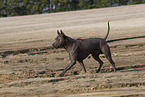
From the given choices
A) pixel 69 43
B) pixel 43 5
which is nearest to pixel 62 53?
pixel 69 43

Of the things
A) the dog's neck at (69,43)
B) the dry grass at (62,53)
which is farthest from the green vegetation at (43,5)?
the dog's neck at (69,43)

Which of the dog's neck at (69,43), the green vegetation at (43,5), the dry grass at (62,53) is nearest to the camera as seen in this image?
the dry grass at (62,53)

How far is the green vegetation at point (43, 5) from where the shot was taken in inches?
1024

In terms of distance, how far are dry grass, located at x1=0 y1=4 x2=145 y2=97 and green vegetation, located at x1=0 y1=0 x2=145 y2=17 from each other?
1.63 meters

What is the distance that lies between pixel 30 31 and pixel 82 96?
12052mm

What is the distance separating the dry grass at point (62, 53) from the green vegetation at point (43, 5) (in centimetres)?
163

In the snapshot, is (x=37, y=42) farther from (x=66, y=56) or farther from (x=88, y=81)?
(x=88, y=81)

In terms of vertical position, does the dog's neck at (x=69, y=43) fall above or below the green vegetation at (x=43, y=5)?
above

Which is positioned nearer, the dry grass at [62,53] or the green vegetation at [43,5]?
the dry grass at [62,53]

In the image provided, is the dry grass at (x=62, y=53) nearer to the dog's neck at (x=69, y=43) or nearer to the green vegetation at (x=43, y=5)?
the dog's neck at (x=69, y=43)

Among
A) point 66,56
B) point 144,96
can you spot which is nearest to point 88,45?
point 144,96

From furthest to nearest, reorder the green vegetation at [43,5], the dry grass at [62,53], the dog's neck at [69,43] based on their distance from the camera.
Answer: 1. the green vegetation at [43,5]
2. the dog's neck at [69,43]
3. the dry grass at [62,53]

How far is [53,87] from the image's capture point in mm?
7449

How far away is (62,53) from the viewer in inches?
479
